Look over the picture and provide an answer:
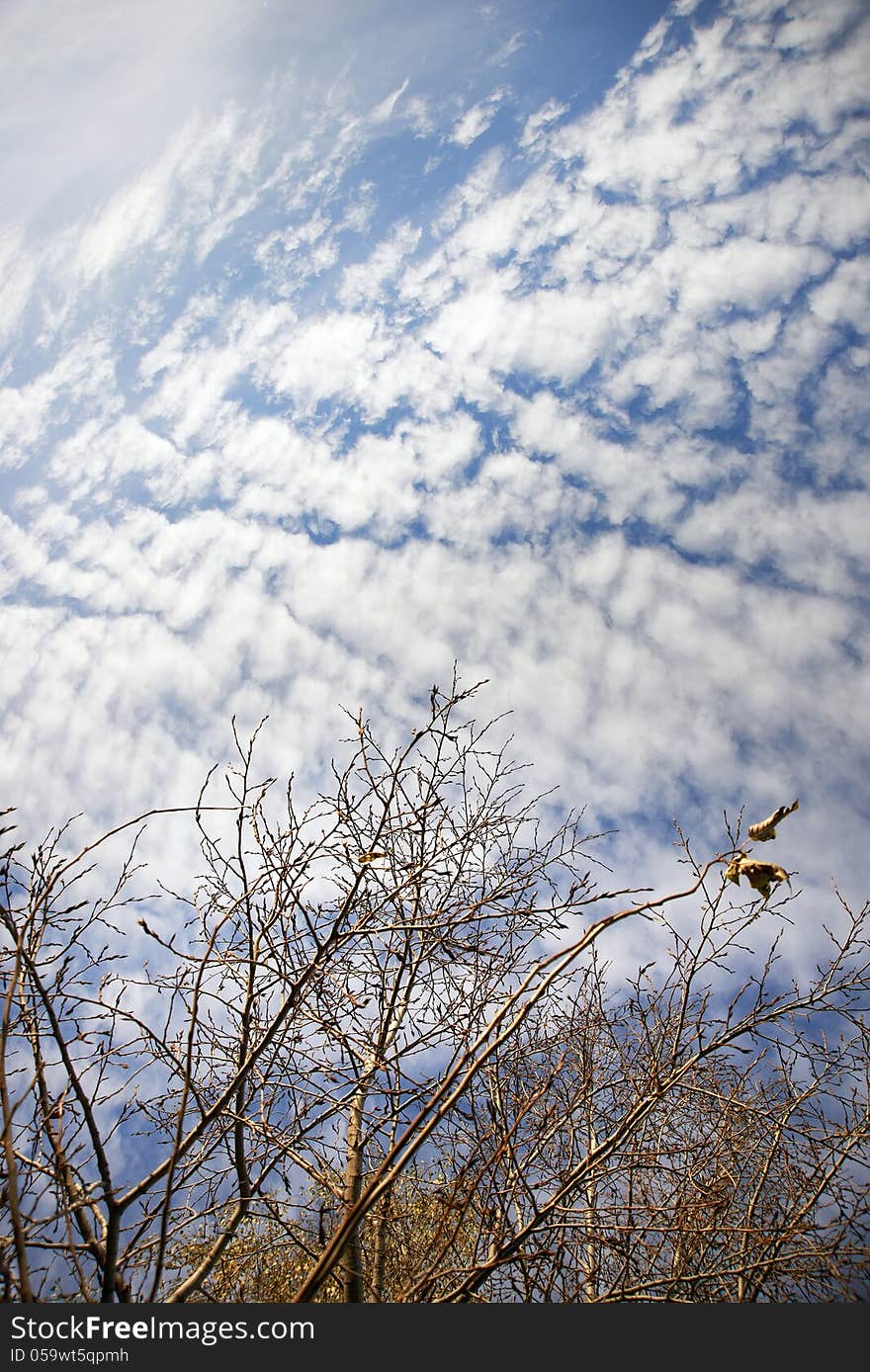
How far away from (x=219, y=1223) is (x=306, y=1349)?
2950 millimetres

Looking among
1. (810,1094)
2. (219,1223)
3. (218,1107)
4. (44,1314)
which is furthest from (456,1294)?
(810,1094)

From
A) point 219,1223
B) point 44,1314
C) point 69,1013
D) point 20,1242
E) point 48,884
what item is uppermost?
point 48,884

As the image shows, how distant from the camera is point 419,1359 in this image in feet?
4.42

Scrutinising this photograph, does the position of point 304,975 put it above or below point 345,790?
below

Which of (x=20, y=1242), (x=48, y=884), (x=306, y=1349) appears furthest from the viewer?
(x=48, y=884)

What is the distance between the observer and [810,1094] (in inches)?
191

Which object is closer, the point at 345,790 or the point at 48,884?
the point at 48,884

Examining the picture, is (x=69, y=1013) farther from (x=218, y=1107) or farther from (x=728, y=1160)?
(x=728, y=1160)

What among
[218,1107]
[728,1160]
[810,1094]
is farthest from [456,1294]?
[810,1094]

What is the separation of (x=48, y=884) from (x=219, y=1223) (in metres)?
2.97

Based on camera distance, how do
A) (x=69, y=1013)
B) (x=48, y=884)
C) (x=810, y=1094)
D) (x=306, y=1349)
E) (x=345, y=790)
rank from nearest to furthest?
(x=306, y=1349), (x=48, y=884), (x=69, y=1013), (x=345, y=790), (x=810, y=1094)

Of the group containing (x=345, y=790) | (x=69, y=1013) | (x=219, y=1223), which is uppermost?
(x=345, y=790)

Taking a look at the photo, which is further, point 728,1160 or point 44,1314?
point 728,1160

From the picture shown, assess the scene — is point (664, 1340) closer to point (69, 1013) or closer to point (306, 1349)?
point (306, 1349)
